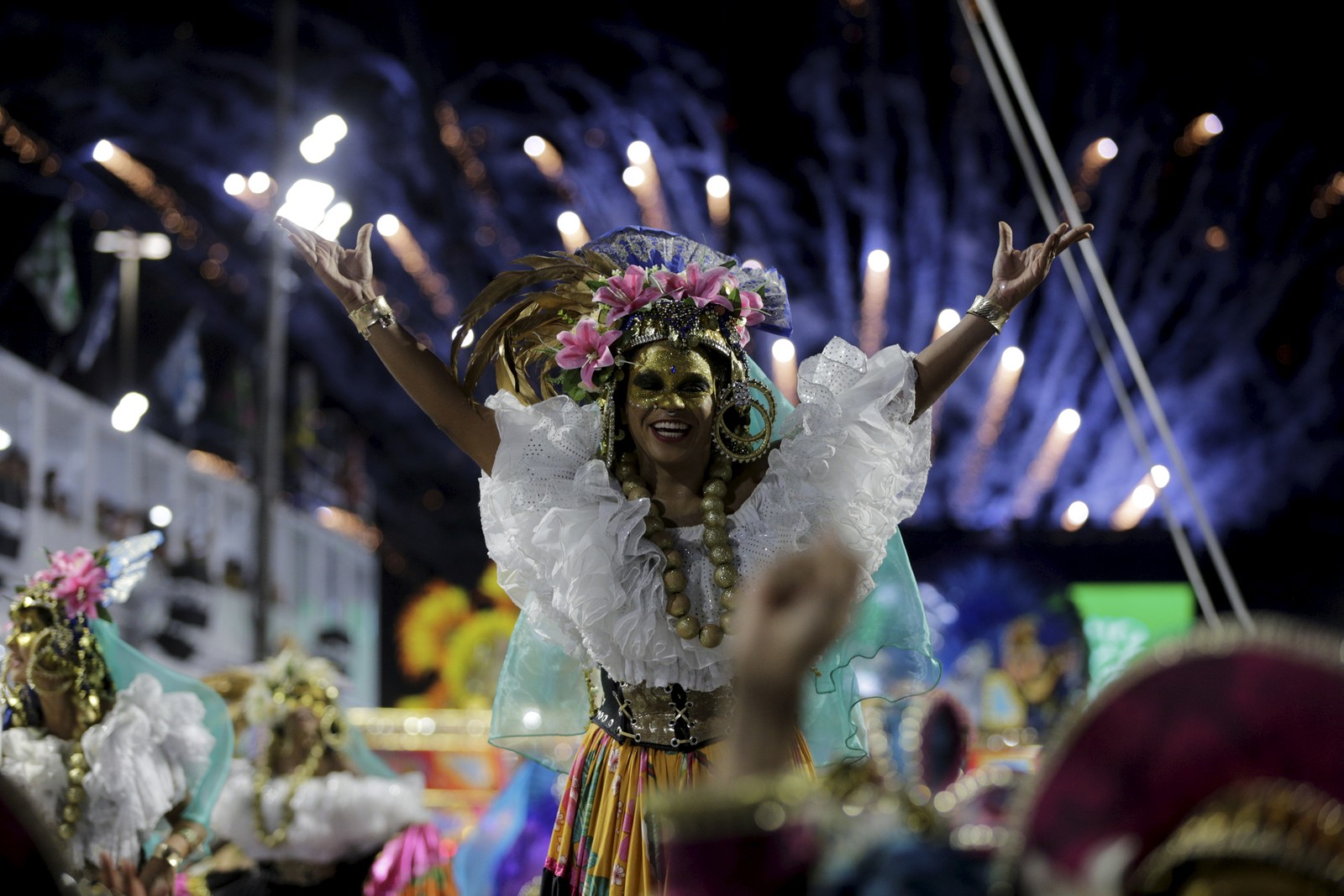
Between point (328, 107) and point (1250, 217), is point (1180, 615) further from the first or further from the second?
point (328, 107)

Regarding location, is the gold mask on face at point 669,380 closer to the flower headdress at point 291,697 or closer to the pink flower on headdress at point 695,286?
the pink flower on headdress at point 695,286

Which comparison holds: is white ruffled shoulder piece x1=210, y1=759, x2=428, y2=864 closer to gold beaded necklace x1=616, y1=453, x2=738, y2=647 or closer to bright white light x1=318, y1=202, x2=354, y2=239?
bright white light x1=318, y1=202, x2=354, y2=239

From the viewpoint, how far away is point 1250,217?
15.1 meters

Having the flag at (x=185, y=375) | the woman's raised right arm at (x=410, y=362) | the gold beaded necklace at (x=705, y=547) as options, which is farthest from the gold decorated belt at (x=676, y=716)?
the flag at (x=185, y=375)

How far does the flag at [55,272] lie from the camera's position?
10.9 m

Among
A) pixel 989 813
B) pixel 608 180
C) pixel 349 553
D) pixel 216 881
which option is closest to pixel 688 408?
pixel 989 813

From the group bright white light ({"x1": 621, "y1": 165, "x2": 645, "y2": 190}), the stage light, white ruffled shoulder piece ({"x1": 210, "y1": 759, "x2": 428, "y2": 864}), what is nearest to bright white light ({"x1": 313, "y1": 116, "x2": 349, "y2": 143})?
bright white light ({"x1": 621, "y1": 165, "x2": 645, "y2": 190})

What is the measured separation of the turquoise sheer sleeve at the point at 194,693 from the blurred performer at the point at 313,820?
27.5 inches

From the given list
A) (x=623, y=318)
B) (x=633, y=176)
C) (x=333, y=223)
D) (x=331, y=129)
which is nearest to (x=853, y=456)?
(x=623, y=318)

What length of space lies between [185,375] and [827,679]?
11.0m

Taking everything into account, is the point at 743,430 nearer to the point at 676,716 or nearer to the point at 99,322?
the point at 676,716

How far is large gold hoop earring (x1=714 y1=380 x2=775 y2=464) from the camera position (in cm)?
336

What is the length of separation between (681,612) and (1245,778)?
6.45 feet

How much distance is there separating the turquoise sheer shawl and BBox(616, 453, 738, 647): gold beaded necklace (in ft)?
0.85
